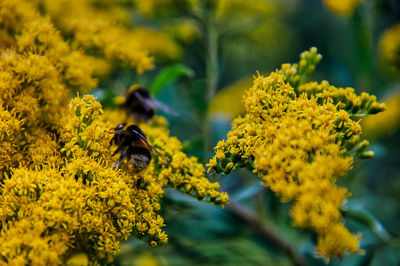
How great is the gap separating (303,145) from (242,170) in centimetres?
206

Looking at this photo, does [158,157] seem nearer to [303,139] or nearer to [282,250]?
[303,139]

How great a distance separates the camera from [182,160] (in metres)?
1.96

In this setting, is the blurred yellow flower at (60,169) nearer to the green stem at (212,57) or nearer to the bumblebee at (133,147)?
the bumblebee at (133,147)

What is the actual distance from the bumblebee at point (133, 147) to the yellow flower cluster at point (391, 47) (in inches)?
91.1

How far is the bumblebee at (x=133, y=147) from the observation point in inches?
70.3

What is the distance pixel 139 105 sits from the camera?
2.36 metres

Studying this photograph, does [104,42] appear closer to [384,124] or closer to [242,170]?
[242,170]

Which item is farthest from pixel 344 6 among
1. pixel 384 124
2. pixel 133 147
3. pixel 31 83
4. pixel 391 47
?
pixel 31 83

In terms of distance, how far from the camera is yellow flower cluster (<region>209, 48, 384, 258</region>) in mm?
1430

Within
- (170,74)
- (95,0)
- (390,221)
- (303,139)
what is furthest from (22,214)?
(390,221)

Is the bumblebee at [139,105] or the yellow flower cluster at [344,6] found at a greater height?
the yellow flower cluster at [344,6]

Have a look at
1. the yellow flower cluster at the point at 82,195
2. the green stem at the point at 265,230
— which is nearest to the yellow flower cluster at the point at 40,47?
the yellow flower cluster at the point at 82,195

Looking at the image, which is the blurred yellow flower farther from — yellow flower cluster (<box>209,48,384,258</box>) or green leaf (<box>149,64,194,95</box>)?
green leaf (<box>149,64,194,95</box>)

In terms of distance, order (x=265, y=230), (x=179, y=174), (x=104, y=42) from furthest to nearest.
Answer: (x=265, y=230)
(x=104, y=42)
(x=179, y=174)
